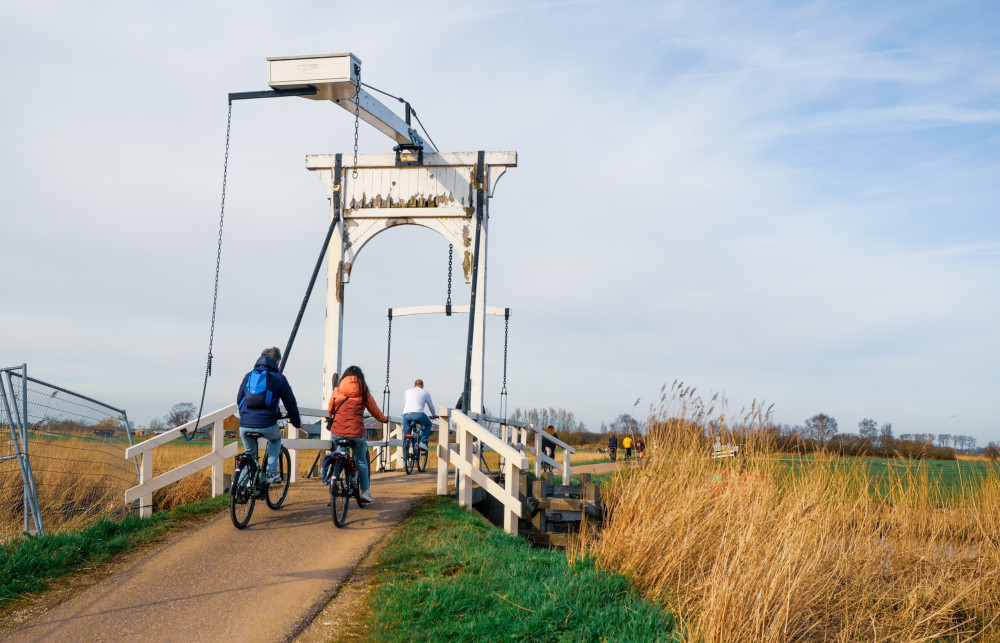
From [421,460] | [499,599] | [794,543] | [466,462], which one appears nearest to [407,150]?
[421,460]

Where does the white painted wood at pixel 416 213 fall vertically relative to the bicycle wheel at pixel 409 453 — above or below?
above

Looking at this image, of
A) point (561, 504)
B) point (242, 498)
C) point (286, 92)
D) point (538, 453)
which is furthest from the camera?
point (538, 453)

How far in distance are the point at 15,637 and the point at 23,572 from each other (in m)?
1.22

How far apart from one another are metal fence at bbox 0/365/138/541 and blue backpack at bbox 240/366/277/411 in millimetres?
1893

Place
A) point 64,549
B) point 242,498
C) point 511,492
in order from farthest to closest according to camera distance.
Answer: point 511,492 → point 242,498 → point 64,549

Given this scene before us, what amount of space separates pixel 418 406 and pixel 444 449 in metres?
4.12

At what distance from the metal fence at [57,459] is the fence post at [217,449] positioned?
3.14ft

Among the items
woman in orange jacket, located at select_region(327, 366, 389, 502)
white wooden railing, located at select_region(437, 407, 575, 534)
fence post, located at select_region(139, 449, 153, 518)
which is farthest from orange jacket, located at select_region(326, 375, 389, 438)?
fence post, located at select_region(139, 449, 153, 518)

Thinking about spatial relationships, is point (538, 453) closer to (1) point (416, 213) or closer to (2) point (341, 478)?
(1) point (416, 213)

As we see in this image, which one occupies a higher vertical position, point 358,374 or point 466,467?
point 358,374

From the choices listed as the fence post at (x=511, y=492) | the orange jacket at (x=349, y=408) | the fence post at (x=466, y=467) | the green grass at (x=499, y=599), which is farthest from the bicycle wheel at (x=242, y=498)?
the fence post at (x=511, y=492)

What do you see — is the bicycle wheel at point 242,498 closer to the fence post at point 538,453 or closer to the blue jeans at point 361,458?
the blue jeans at point 361,458

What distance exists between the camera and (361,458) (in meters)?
9.29

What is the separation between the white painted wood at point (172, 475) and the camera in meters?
8.91
